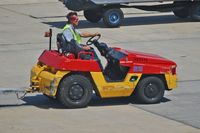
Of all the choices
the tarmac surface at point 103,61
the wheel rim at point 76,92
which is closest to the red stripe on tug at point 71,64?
the wheel rim at point 76,92

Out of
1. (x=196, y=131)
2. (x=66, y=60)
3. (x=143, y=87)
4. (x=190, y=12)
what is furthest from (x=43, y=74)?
(x=190, y=12)

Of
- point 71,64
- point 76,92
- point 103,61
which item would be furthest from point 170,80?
point 103,61

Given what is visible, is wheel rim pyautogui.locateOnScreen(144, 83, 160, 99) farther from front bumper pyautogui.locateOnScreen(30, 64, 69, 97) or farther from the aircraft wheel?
the aircraft wheel

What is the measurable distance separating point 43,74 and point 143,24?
1252cm

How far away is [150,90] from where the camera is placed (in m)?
13.2

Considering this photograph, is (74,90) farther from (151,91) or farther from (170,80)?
(170,80)

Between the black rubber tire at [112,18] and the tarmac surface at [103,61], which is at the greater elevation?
the black rubber tire at [112,18]

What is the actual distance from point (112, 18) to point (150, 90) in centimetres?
1122

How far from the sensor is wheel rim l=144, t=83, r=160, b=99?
43.4 feet

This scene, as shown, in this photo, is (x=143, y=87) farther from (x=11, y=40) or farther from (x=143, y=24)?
(x=143, y=24)

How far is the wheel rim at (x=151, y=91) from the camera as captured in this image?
13219 mm

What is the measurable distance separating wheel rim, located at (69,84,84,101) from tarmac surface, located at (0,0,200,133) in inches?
9.3

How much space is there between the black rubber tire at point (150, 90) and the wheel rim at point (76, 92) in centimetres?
107

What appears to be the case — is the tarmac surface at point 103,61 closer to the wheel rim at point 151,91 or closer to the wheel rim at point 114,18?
the wheel rim at point 151,91
